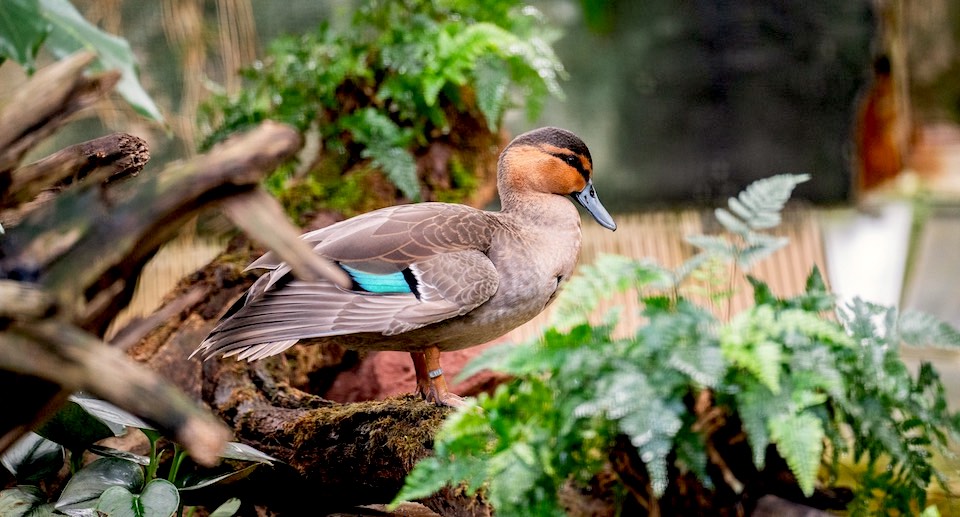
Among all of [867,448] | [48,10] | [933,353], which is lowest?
[933,353]

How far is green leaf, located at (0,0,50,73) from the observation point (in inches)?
51.1

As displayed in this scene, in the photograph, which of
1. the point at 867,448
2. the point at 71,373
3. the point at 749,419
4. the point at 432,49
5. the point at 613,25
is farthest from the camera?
the point at 613,25

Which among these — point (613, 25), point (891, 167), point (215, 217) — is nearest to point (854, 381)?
point (215, 217)

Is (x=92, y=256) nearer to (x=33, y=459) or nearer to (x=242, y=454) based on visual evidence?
(x=242, y=454)

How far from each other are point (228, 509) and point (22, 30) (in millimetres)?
1056

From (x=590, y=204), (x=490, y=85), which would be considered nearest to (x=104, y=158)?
(x=590, y=204)

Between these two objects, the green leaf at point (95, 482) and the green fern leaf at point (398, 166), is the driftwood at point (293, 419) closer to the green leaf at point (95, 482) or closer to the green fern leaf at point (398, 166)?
the green leaf at point (95, 482)

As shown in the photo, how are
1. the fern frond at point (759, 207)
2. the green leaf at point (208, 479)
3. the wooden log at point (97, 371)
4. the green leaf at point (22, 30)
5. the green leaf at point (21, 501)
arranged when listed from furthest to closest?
the green leaf at point (208, 479) → the green leaf at point (21, 501) → the green leaf at point (22, 30) → the fern frond at point (759, 207) → the wooden log at point (97, 371)

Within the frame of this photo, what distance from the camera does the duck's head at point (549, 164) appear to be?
2.10 m

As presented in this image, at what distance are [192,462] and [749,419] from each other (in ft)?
4.71

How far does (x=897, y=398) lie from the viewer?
1.09 meters

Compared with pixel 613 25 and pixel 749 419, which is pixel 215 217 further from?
pixel 613 25

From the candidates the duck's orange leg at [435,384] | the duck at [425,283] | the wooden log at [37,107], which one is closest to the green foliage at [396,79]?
the duck at [425,283]

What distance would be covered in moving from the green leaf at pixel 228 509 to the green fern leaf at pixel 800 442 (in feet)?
4.11
